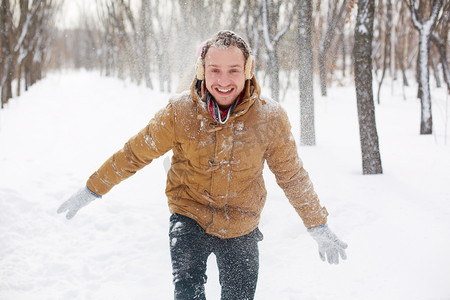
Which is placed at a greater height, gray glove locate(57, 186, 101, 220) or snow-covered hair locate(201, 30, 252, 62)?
snow-covered hair locate(201, 30, 252, 62)

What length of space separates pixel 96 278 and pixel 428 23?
577 centimetres

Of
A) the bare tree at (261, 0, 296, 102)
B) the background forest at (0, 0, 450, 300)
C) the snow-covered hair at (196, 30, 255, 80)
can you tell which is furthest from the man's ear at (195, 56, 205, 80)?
the bare tree at (261, 0, 296, 102)

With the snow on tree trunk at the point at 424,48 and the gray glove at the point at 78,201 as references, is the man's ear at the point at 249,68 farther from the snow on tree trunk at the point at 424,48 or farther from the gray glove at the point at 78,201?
the snow on tree trunk at the point at 424,48

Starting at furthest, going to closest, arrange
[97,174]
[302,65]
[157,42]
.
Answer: [157,42] < [302,65] < [97,174]

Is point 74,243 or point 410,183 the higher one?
point 410,183

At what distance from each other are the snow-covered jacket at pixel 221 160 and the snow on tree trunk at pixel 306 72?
3673 mm

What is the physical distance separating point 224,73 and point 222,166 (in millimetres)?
405

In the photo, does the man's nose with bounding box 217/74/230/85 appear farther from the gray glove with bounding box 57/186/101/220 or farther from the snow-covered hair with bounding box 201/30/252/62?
the gray glove with bounding box 57/186/101/220

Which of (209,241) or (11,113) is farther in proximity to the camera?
(11,113)

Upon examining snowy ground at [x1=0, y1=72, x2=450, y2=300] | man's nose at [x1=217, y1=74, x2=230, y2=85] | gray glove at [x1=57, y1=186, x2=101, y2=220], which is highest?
man's nose at [x1=217, y1=74, x2=230, y2=85]

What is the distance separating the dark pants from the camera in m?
1.48

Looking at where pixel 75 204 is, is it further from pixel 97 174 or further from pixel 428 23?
pixel 428 23

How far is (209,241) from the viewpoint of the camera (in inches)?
64.1

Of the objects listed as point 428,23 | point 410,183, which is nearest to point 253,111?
point 410,183
